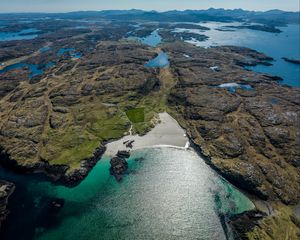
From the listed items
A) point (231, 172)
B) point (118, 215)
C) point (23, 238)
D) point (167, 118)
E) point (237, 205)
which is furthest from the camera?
point (167, 118)

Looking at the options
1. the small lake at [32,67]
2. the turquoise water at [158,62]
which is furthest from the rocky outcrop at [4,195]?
the turquoise water at [158,62]

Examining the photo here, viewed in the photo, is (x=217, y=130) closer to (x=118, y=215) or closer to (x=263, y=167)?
(x=263, y=167)

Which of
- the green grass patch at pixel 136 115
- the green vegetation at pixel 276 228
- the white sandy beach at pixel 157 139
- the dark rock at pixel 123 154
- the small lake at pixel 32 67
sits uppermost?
the green vegetation at pixel 276 228

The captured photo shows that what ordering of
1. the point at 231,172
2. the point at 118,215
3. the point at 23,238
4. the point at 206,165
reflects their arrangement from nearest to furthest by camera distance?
the point at 23,238
the point at 118,215
the point at 231,172
the point at 206,165

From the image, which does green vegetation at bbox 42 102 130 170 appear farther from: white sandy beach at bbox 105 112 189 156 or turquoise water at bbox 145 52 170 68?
turquoise water at bbox 145 52 170 68

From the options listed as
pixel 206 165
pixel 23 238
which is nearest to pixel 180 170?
pixel 206 165

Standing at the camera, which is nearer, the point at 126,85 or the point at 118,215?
the point at 118,215

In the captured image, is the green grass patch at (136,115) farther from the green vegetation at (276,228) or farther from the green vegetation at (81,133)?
the green vegetation at (276,228)
